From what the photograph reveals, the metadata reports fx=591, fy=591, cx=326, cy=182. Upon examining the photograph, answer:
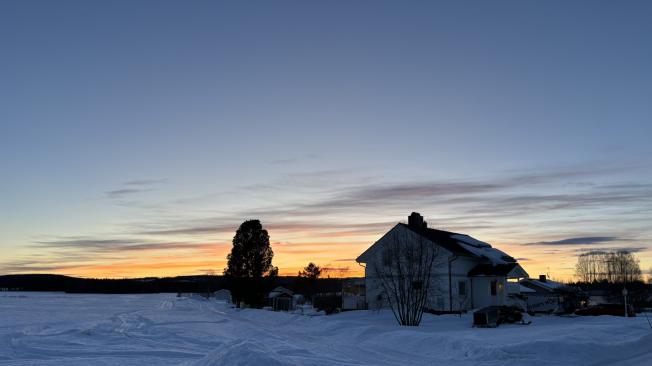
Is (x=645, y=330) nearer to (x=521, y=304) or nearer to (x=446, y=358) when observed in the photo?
(x=446, y=358)

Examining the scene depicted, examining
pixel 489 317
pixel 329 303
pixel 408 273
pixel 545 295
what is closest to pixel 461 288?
pixel 408 273

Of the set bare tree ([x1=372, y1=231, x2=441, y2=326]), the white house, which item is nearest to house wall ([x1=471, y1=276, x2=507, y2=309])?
the white house

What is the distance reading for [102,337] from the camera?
30.8 meters

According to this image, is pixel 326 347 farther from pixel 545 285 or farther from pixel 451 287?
pixel 545 285

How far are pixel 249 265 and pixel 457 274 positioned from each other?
2754 centimetres

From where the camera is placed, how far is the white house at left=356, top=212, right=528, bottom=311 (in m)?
48.2

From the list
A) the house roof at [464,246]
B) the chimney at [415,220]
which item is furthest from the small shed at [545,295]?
the chimney at [415,220]

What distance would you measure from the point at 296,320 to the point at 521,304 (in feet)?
66.2

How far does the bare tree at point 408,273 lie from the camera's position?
37.6 meters

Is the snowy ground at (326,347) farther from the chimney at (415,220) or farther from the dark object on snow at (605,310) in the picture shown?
the chimney at (415,220)

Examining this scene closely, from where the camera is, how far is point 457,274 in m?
48.6

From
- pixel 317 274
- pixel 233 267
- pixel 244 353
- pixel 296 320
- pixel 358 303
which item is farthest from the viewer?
pixel 317 274

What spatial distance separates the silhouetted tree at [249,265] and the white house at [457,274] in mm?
18086

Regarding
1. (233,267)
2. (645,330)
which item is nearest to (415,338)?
(645,330)
